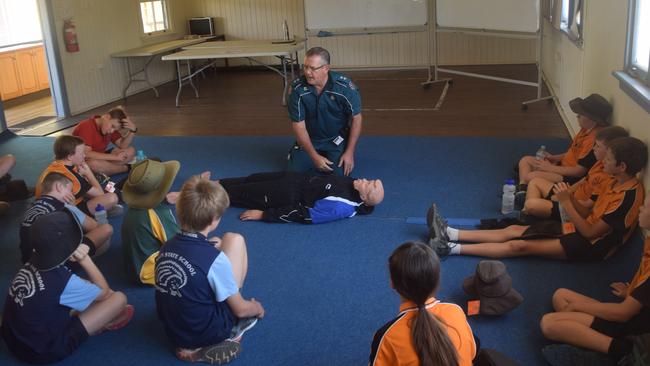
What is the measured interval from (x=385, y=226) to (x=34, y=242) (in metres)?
1.97

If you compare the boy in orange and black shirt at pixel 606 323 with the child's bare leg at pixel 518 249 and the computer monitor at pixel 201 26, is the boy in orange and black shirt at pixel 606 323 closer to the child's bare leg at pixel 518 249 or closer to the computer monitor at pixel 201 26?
the child's bare leg at pixel 518 249

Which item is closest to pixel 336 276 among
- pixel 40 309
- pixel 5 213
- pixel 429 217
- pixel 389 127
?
pixel 429 217

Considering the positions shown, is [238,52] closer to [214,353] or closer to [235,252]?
[235,252]

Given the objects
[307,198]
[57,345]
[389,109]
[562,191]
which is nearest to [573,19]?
[389,109]

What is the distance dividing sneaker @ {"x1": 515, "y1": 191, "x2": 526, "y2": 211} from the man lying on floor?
0.82 metres

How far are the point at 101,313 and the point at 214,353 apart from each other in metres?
0.55

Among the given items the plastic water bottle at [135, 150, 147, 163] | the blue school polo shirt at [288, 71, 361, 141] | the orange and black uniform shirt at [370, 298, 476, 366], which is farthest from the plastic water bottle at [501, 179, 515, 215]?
the plastic water bottle at [135, 150, 147, 163]

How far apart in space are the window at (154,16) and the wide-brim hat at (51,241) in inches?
289

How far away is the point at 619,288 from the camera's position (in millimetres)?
2578

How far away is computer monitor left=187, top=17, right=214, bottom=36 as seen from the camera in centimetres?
1009

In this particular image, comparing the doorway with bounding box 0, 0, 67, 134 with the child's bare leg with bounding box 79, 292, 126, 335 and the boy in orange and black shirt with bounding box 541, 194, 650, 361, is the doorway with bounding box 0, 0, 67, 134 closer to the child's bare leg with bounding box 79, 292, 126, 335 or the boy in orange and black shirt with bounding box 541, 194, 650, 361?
the child's bare leg with bounding box 79, 292, 126, 335

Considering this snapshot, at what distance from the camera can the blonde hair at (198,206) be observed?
218 cm

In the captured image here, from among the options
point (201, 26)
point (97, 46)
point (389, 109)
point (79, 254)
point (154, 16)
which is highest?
point (154, 16)

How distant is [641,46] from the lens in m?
3.18
